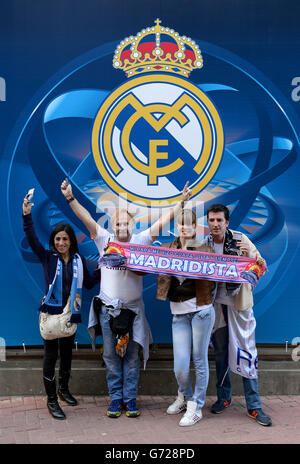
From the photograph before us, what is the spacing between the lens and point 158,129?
14.6 ft

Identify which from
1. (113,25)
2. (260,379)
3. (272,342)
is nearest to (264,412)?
(260,379)

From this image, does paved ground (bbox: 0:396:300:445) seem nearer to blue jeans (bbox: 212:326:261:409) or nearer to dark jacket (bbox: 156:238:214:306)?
blue jeans (bbox: 212:326:261:409)

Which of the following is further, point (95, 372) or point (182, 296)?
point (95, 372)

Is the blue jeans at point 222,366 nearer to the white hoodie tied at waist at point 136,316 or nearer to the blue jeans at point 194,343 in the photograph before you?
the blue jeans at point 194,343

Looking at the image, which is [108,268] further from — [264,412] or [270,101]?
[270,101]

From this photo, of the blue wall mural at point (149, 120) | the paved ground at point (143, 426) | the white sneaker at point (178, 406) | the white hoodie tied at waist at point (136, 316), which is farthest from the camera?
the blue wall mural at point (149, 120)

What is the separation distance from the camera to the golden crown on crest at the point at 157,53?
4.40m

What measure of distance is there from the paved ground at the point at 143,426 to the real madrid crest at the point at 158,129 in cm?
208

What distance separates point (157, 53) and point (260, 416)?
3.62 metres

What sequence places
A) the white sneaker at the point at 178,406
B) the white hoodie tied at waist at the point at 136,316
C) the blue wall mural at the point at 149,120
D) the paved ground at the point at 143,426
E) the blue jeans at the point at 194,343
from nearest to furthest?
the paved ground at the point at 143,426
the blue jeans at the point at 194,343
the white hoodie tied at waist at the point at 136,316
the white sneaker at the point at 178,406
the blue wall mural at the point at 149,120

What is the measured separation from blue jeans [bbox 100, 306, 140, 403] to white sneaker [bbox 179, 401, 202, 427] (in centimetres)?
48

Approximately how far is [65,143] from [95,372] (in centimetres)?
236

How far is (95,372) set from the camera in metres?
4.32

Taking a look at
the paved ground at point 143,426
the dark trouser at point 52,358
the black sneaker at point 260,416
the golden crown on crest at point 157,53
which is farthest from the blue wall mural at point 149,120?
the black sneaker at point 260,416
